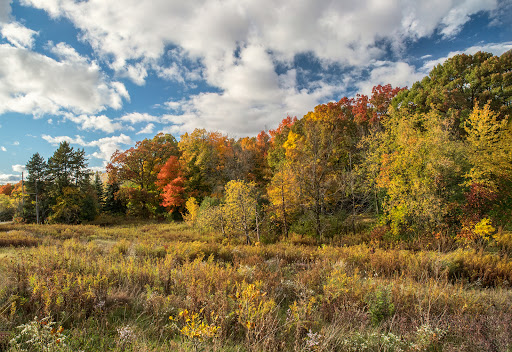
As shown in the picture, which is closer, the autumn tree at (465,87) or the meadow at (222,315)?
the meadow at (222,315)

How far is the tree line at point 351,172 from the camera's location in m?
15.4

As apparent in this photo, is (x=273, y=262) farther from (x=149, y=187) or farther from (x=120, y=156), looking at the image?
(x=120, y=156)

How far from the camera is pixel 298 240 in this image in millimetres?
16953

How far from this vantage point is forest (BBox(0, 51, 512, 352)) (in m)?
3.54

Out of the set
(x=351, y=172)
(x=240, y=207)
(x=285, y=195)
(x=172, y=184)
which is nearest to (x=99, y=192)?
(x=172, y=184)

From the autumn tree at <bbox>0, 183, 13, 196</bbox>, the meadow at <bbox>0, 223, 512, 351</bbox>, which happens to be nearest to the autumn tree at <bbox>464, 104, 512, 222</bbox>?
the meadow at <bbox>0, 223, 512, 351</bbox>

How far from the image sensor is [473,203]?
14.9m

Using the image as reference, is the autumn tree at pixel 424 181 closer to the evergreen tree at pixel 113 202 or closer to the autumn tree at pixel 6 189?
the evergreen tree at pixel 113 202

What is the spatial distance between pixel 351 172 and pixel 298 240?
686cm

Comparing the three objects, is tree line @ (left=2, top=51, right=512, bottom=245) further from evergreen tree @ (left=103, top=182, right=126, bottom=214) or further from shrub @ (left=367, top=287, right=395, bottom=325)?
shrub @ (left=367, top=287, right=395, bottom=325)

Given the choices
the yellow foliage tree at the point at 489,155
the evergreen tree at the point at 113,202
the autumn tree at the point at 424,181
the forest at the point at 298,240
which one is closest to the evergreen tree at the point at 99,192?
the forest at the point at 298,240

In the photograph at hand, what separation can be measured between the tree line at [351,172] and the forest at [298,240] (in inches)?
6.2

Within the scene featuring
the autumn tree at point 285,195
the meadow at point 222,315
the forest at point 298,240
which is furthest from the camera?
the autumn tree at point 285,195

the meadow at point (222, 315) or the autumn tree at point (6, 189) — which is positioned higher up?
the autumn tree at point (6, 189)
